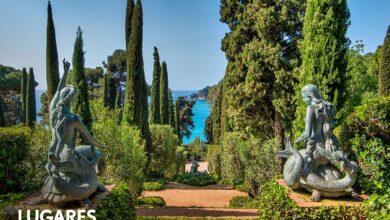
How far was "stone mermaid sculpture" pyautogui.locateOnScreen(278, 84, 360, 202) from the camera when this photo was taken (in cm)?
678

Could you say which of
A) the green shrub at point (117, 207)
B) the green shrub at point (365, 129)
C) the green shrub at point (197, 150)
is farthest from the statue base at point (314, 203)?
the green shrub at point (197, 150)

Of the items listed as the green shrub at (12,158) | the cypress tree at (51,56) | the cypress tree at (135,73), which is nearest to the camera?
the green shrub at (12,158)

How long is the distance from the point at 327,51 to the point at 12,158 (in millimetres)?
9150

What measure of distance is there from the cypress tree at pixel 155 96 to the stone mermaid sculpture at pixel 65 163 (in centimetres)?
1815

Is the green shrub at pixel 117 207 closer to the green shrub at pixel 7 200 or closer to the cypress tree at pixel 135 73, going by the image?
the green shrub at pixel 7 200

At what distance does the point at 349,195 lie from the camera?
7.10 meters

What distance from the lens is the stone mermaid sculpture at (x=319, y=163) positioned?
6.78m

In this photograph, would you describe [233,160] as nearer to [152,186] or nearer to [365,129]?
[152,186]

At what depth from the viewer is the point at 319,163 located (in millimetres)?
7055

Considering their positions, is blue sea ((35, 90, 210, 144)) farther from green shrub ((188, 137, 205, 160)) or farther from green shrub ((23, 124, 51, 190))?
green shrub ((23, 124, 51, 190))

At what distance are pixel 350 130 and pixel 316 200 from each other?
260cm

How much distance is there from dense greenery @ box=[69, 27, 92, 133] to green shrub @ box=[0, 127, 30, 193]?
4.21 metres

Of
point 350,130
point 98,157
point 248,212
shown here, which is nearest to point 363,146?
point 350,130

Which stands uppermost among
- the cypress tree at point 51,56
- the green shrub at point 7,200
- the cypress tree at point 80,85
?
the cypress tree at point 51,56
